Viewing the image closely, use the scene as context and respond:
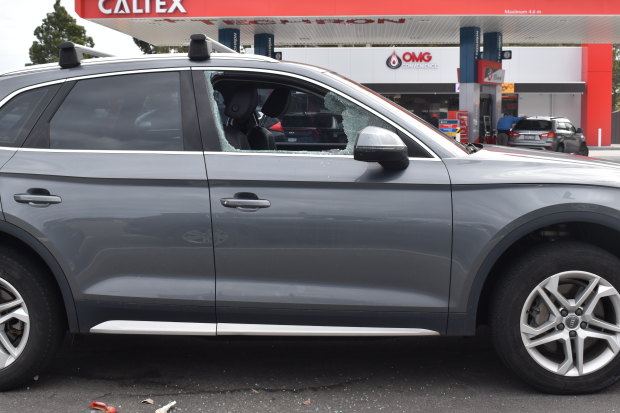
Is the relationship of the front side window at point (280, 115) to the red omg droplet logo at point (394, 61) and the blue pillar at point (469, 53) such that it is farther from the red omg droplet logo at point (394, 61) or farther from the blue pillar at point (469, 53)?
the red omg droplet logo at point (394, 61)

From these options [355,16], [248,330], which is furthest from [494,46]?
[248,330]

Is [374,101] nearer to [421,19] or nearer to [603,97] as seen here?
[421,19]

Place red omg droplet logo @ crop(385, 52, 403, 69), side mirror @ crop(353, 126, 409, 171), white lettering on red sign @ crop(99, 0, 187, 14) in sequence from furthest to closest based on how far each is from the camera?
1. red omg droplet logo @ crop(385, 52, 403, 69)
2. white lettering on red sign @ crop(99, 0, 187, 14)
3. side mirror @ crop(353, 126, 409, 171)

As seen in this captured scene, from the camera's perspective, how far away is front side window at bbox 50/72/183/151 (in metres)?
3.97

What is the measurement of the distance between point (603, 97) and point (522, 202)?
39039 millimetres

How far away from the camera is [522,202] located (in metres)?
3.72

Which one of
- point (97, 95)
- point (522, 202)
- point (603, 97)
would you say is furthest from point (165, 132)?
point (603, 97)

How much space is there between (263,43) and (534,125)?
986cm

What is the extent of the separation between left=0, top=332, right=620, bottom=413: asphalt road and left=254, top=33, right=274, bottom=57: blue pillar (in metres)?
21.2

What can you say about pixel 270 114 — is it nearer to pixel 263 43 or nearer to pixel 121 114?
pixel 121 114

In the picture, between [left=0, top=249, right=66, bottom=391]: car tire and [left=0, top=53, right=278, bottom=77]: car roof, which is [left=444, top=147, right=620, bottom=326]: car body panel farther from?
[left=0, top=249, right=66, bottom=391]: car tire

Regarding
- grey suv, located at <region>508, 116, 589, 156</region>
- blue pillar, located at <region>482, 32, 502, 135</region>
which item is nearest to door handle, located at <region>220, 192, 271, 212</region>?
blue pillar, located at <region>482, 32, 502, 135</region>

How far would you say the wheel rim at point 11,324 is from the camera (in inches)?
156

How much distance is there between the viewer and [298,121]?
17.5 ft
